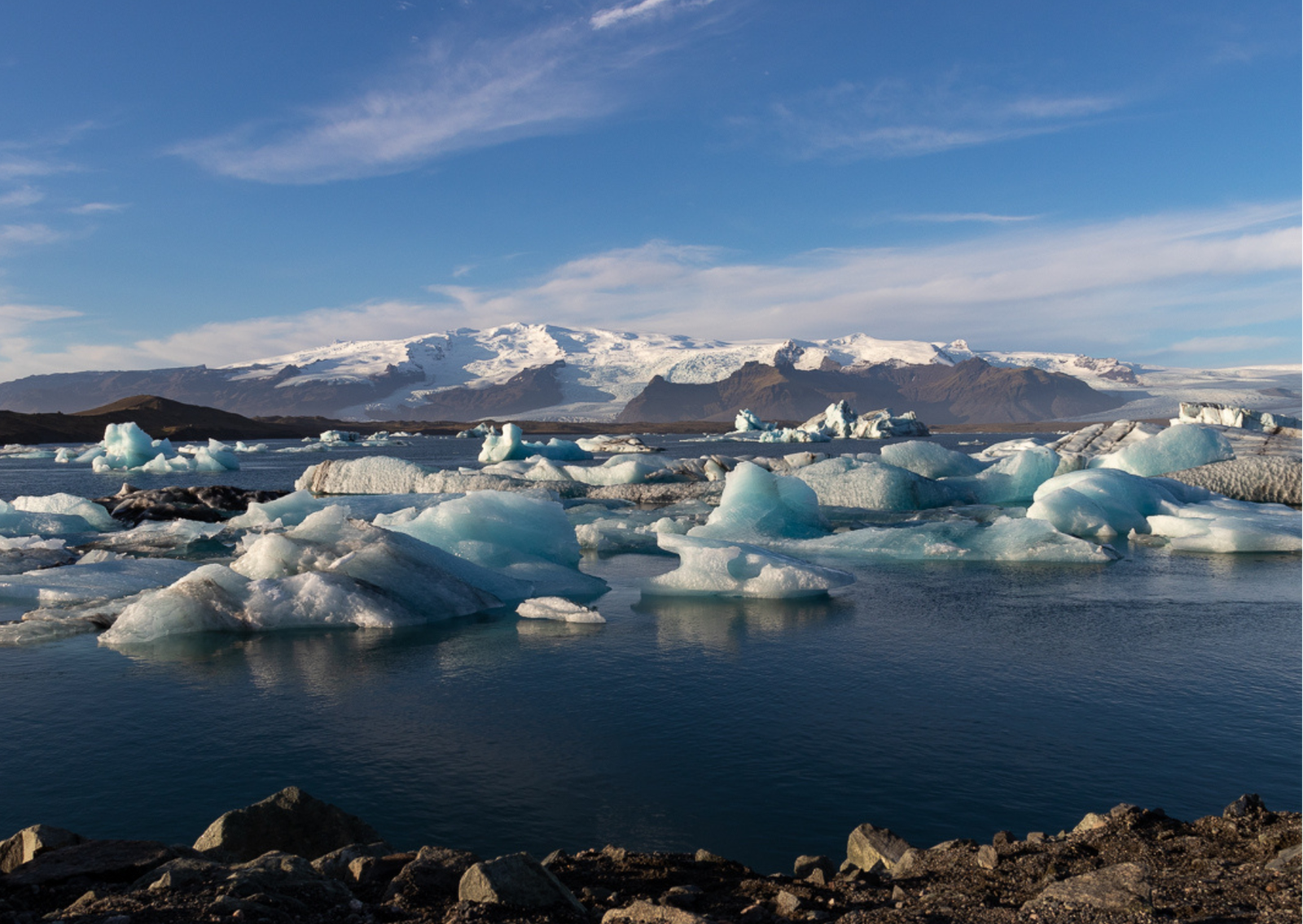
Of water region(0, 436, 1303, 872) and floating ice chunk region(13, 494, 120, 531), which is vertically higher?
floating ice chunk region(13, 494, 120, 531)

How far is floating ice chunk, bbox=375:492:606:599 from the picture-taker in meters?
11.6

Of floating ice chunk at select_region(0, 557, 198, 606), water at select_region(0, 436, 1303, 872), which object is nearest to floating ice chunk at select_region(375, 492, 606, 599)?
water at select_region(0, 436, 1303, 872)

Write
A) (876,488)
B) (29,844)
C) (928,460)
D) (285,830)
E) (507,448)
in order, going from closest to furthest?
1. (29,844)
2. (285,830)
3. (876,488)
4. (928,460)
5. (507,448)

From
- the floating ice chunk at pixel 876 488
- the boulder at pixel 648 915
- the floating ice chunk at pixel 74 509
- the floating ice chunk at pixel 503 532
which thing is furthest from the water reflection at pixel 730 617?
the floating ice chunk at pixel 74 509

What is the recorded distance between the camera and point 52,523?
16625 millimetres

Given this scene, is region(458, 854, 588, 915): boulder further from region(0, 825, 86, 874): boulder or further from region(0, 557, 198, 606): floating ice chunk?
region(0, 557, 198, 606): floating ice chunk

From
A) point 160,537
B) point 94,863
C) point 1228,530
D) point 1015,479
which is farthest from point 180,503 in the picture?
point 1228,530

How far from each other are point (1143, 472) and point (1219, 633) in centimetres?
1491

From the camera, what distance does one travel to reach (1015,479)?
2098 centimetres

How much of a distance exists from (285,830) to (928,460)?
21.5 metres

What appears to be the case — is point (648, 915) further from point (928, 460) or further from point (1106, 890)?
point (928, 460)

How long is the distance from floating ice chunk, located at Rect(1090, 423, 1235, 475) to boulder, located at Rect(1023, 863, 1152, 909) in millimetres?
20400

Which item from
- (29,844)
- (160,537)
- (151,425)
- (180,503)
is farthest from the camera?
(151,425)

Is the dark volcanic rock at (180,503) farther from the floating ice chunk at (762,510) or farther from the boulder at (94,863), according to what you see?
the boulder at (94,863)
